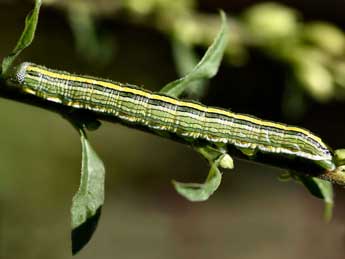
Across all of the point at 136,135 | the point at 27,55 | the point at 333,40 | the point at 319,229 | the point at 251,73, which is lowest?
the point at 319,229

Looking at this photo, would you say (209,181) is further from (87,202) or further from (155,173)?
(155,173)

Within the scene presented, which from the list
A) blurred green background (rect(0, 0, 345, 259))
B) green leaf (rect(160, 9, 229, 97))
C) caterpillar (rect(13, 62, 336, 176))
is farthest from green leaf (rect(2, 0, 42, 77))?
blurred green background (rect(0, 0, 345, 259))

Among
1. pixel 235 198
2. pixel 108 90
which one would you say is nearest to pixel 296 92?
pixel 108 90

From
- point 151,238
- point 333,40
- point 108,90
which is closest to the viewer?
point 108,90

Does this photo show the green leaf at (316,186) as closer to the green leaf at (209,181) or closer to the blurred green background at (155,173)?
the green leaf at (209,181)

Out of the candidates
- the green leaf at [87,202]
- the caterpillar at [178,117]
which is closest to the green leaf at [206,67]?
the caterpillar at [178,117]

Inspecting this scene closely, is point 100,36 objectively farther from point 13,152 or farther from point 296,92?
point 13,152

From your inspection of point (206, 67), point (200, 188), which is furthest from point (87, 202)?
point (206, 67)
